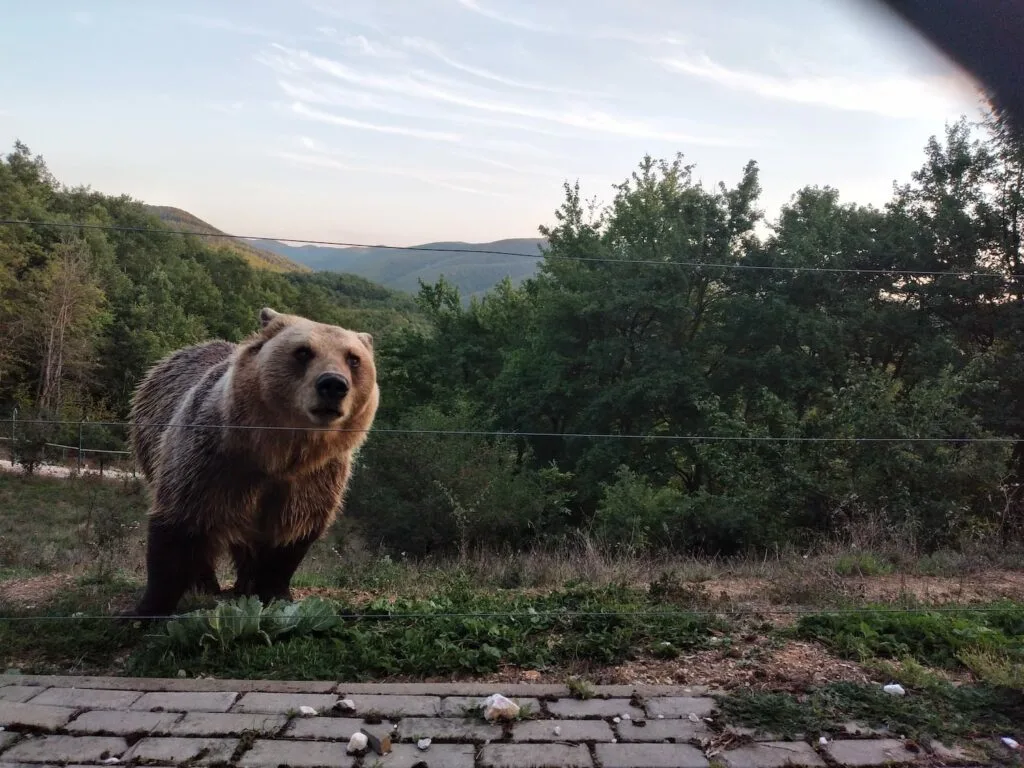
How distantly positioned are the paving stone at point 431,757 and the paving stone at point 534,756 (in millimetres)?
77

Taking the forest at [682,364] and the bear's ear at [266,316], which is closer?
the bear's ear at [266,316]

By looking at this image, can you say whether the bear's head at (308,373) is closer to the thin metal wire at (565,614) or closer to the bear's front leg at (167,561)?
the bear's front leg at (167,561)

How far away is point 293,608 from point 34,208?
25747 millimetres

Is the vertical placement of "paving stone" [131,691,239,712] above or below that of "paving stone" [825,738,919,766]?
below

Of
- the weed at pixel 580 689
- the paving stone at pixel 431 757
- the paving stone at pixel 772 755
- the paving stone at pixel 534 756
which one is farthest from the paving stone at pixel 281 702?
the paving stone at pixel 772 755

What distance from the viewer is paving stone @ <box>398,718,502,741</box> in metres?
3.23

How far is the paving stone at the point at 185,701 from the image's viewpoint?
11.3ft

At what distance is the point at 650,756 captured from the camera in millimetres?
3082

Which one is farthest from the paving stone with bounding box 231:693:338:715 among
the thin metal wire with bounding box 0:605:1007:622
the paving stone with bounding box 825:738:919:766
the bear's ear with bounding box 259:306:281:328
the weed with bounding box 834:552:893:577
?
the weed with bounding box 834:552:893:577

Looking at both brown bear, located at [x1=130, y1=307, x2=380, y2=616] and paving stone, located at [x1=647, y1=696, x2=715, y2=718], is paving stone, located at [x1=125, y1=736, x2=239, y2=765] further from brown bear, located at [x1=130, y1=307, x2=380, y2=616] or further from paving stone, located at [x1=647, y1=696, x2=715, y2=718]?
paving stone, located at [x1=647, y1=696, x2=715, y2=718]

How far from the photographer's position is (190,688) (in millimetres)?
3662

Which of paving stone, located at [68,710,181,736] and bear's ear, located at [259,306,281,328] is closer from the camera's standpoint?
paving stone, located at [68,710,181,736]

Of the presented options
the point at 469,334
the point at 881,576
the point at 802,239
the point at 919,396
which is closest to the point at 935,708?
the point at 881,576

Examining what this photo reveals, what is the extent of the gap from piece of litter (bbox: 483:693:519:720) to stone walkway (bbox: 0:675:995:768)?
35 mm
